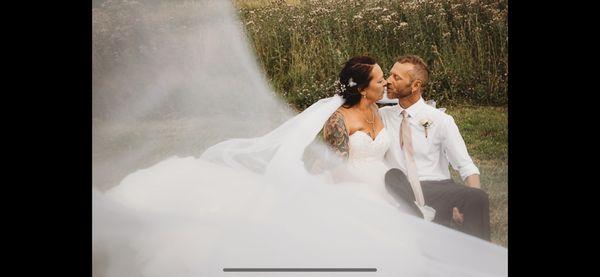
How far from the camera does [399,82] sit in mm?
5125

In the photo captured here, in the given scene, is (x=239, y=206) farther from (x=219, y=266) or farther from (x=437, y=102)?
(x=437, y=102)

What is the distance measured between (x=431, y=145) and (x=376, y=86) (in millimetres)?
538

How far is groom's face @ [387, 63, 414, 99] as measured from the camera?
5.12 m

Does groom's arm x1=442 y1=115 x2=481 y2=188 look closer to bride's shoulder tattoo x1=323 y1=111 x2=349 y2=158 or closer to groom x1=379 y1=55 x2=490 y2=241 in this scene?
groom x1=379 y1=55 x2=490 y2=241

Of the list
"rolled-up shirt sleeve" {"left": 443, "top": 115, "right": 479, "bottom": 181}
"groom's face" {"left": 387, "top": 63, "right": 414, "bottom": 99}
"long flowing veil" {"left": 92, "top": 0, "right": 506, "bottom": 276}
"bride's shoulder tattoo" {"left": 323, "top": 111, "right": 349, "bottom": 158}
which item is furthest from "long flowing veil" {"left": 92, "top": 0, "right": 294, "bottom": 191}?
"rolled-up shirt sleeve" {"left": 443, "top": 115, "right": 479, "bottom": 181}

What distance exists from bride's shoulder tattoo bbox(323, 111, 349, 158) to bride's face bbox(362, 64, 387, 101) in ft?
0.78

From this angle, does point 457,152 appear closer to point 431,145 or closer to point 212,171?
point 431,145

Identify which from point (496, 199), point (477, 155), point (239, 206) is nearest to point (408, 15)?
point (477, 155)

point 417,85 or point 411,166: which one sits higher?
point 417,85

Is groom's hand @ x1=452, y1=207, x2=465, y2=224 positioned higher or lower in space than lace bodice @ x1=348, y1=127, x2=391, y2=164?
lower

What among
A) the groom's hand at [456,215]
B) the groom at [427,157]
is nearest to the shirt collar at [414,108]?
the groom at [427,157]

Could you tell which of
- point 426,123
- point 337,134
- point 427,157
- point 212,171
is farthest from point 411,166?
point 212,171

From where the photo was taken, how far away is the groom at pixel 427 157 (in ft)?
16.6

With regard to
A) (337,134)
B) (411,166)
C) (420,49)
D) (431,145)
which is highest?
(420,49)
